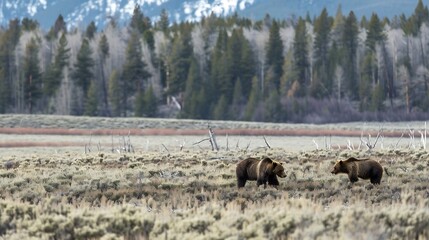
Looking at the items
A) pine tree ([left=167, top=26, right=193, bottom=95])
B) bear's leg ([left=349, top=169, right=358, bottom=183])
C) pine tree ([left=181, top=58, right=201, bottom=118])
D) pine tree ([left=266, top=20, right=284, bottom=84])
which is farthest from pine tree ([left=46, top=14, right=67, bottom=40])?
bear's leg ([left=349, top=169, right=358, bottom=183])

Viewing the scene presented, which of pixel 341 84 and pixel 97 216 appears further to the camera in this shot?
pixel 341 84

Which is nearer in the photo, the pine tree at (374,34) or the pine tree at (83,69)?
the pine tree at (83,69)

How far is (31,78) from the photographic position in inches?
3159

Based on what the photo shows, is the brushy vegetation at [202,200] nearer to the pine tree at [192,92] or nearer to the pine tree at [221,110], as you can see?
the pine tree at [221,110]

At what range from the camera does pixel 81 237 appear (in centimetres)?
1125

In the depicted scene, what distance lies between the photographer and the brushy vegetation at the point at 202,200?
35.8ft

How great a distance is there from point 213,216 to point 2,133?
130 ft

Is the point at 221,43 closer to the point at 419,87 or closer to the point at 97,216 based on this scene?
the point at 419,87

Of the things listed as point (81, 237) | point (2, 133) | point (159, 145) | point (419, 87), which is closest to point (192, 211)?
point (81, 237)

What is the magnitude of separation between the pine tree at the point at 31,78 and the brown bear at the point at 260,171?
6522cm

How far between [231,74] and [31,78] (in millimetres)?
20563

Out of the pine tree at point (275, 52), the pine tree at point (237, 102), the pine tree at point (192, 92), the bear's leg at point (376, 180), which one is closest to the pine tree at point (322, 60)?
the pine tree at point (275, 52)

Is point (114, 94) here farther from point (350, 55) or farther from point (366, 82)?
point (350, 55)

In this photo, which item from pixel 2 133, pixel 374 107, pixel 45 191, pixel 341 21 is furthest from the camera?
pixel 341 21
